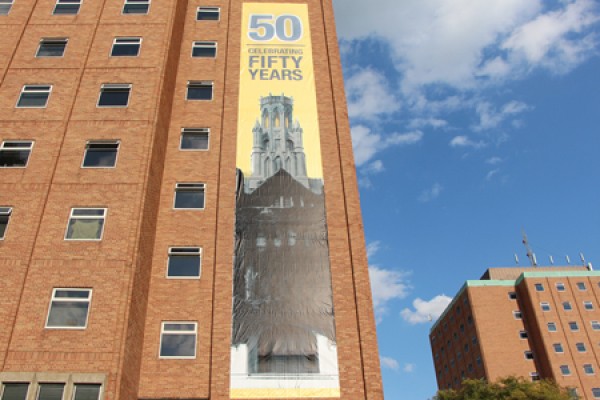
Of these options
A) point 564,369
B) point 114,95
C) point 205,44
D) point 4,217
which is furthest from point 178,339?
point 564,369

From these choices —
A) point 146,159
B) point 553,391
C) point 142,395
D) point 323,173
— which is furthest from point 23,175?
point 553,391

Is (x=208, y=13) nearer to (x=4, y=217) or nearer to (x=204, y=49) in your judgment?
(x=204, y=49)

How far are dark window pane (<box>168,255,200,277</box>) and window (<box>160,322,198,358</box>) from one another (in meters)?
2.22

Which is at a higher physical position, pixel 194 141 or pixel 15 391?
pixel 194 141

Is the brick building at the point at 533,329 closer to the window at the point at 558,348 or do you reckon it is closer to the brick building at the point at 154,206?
the window at the point at 558,348

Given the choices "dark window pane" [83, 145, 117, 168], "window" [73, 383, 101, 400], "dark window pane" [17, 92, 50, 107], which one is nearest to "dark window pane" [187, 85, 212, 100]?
"dark window pane" [83, 145, 117, 168]

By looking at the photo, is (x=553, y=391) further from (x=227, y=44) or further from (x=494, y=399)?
(x=227, y=44)

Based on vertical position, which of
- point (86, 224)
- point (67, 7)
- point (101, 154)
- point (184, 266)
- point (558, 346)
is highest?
point (67, 7)

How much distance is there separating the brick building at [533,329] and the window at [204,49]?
59454 millimetres

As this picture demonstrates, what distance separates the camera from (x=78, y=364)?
54.8 ft

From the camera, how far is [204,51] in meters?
29.7

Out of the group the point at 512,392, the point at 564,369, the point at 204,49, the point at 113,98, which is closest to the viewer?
the point at 113,98

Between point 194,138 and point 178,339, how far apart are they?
34.4ft

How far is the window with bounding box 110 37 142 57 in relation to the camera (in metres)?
26.3
